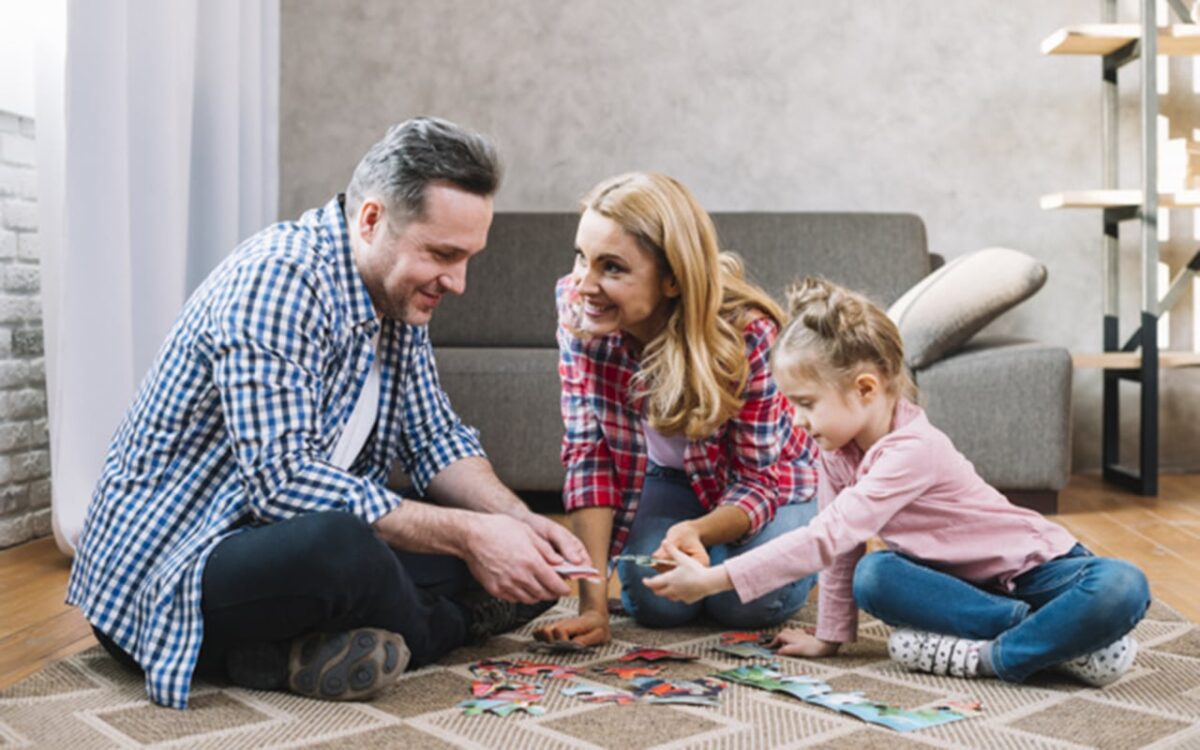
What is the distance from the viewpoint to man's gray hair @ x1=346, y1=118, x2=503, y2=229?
178cm

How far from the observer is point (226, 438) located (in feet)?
5.87

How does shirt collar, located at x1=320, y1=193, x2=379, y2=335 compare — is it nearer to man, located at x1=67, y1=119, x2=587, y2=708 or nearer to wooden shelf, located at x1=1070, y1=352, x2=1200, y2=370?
man, located at x1=67, y1=119, x2=587, y2=708

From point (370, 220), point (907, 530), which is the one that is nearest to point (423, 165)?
point (370, 220)

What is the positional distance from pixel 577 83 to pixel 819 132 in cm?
84

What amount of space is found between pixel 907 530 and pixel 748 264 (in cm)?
224

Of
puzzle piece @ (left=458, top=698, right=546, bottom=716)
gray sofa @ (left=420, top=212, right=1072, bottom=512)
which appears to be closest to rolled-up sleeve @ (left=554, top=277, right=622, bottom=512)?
puzzle piece @ (left=458, top=698, right=546, bottom=716)

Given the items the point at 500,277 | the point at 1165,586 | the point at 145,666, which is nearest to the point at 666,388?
the point at 145,666

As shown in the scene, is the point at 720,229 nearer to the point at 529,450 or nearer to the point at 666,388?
the point at 529,450

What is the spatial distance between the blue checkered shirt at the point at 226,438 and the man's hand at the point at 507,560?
5.2 inches

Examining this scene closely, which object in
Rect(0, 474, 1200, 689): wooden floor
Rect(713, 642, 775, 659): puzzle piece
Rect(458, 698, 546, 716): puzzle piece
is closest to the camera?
Rect(458, 698, 546, 716): puzzle piece

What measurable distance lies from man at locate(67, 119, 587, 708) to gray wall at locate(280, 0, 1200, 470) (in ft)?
8.68

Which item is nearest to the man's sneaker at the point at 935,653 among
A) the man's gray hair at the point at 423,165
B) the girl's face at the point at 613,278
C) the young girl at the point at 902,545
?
the young girl at the point at 902,545

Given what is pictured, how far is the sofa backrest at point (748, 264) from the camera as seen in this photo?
4078mm

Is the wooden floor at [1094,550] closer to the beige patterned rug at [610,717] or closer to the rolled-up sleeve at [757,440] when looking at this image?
the beige patterned rug at [610,717]
